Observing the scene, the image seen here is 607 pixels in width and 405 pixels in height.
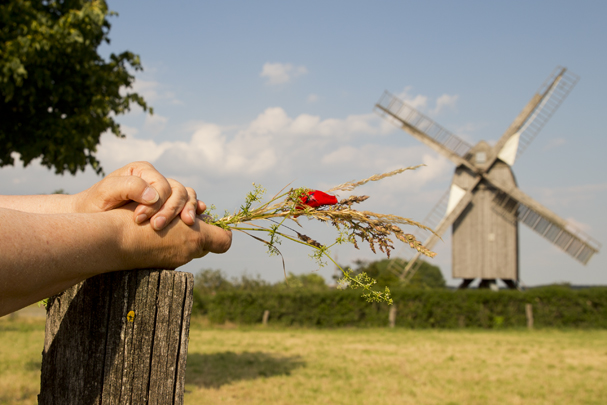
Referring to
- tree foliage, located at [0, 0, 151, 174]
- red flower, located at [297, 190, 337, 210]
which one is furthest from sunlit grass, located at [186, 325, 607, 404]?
red flower, located at [297, 190, 337, 210]

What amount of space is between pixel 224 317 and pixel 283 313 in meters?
3.04

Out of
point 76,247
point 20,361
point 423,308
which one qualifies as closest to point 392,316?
point 423,308

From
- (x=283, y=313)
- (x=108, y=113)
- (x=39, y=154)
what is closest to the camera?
(x=39, y=154)

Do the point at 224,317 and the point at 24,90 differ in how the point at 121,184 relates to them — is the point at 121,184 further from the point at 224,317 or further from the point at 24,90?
the point at 224,317

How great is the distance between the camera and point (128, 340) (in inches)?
57.9

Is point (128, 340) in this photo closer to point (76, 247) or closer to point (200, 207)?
point (76, 247)

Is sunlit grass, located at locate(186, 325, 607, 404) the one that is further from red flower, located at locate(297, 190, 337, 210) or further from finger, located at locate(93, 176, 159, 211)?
finger, located at locate(93, 176, 159, 211)

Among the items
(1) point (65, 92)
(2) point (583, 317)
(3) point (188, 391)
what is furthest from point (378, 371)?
→ (2) point (583, 317)

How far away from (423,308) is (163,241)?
22.3 metres

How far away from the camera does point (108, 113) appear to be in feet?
32.1

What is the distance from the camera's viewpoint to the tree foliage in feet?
26.6

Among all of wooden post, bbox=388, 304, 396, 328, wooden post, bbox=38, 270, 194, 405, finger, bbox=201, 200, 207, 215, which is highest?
finger, bbox=201, 200, 207, 215

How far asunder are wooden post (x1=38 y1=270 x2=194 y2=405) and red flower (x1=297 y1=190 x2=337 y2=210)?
1.82ft

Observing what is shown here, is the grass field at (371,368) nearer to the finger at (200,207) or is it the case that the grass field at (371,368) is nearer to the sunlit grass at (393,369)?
the sunlit grass at (393,369)
